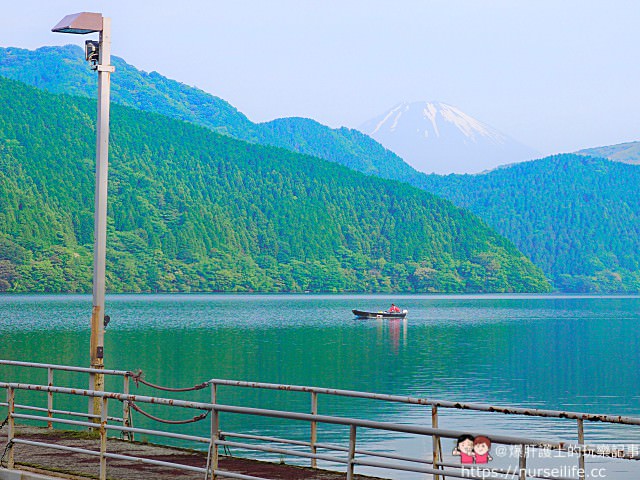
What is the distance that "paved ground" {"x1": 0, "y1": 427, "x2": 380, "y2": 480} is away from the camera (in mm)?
12578

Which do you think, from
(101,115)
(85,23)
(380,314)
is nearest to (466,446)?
(101,115)

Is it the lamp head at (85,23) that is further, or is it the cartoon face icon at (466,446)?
the lamp head at (85,23)

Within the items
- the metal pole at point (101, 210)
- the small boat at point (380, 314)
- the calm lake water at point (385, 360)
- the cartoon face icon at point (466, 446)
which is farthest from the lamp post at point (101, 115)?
the small boat at point (380, 314)

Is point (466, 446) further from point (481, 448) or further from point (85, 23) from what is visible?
point (85, 23)

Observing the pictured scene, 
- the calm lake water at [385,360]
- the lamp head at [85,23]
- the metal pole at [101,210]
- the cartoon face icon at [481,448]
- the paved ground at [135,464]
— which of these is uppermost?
the lamp head at [85,23]

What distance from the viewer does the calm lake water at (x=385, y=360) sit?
35719 mm

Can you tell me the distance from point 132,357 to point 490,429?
3352cm

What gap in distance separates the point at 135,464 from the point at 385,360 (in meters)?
52.5

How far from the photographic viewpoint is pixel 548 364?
65.4 m

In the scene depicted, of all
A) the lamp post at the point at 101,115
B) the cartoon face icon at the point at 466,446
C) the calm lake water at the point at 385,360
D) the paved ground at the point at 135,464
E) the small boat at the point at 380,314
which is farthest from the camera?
the small boat at the point at 380,314

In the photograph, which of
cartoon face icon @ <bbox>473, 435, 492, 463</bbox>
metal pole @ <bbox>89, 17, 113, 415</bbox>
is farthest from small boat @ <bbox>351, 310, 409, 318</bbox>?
cartoon face icon @ <bbox>473, 435, 492, 463</bbox>

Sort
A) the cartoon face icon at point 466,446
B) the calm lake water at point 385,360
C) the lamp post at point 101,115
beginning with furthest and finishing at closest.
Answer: the calm lake water at point 385,360, the lamp post at point 101,115, the cartoon face icon at point 466,446

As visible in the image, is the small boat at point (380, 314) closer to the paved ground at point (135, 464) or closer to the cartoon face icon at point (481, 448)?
the paved ground at point (135, 464)

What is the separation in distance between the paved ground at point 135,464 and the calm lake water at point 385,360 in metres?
12.4
